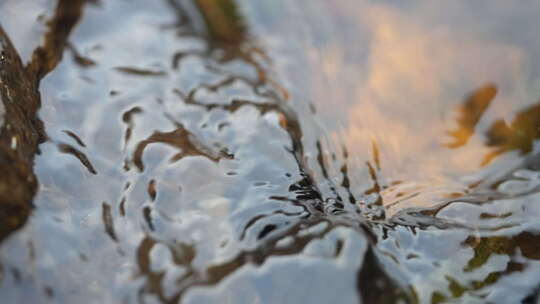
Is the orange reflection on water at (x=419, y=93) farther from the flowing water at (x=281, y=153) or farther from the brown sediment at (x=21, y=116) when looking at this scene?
the brown sediment at (x=21, y=116)

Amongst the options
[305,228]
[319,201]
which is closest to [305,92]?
[319,201]

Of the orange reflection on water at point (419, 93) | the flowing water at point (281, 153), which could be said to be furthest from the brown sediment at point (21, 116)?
the orange reflection on water at point (419, 93)

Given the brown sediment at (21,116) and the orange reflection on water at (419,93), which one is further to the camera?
the orange reflection on water at (419,93)

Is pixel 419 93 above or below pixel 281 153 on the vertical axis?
above

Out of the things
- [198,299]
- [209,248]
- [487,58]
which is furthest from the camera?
[487,58]

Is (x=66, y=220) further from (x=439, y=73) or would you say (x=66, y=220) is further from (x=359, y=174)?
(x=439, y=73)

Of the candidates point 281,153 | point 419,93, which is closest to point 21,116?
point 281,153

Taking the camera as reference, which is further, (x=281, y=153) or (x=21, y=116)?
(x=281, y=153)

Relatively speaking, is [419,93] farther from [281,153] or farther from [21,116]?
[21,116]

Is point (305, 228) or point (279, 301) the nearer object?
point (279, 301)
